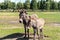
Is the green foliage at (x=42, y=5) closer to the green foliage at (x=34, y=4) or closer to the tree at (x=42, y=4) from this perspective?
the tree at (x=42, y=4)

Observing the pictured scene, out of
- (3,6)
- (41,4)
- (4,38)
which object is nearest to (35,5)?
(41,4)

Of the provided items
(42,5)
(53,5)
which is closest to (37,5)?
(42,5)

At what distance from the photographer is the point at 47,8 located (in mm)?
111062

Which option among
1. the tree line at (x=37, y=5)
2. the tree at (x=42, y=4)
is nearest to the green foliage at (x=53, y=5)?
the tree line at (x=37, y=5)

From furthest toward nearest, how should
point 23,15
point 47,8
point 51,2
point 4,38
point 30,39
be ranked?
point 51,2
point 47,8
point 4,38
point 30,39
point 23,15

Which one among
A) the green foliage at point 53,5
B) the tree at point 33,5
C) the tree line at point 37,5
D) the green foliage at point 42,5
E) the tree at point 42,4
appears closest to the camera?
the tree at point 33,5

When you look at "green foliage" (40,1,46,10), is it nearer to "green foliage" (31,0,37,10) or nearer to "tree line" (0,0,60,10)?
"tree line" (0,0,60,10)

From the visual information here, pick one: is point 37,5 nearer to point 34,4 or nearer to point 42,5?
point 42,5

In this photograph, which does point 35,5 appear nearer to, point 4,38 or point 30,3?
point 30,3

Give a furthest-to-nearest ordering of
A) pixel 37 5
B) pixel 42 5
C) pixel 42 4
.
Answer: pixel 37 5 → pixel 42 4 → pixel 42 5

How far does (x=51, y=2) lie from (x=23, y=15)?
105393mm

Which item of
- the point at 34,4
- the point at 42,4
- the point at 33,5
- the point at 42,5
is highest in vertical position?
the point at 34,4

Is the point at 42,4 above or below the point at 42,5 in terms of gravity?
above

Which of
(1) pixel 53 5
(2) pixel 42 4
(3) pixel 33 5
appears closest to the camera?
(3) pixel 33 5
